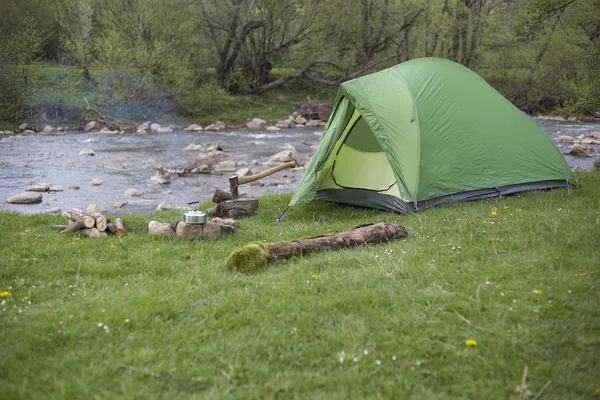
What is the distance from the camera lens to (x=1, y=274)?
16.3 feet

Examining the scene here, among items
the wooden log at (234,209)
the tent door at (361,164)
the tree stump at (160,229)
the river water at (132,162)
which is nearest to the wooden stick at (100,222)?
the tree stump at (160,229)

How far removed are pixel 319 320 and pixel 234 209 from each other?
14.2 feet

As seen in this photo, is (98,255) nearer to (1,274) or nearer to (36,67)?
(1,274)

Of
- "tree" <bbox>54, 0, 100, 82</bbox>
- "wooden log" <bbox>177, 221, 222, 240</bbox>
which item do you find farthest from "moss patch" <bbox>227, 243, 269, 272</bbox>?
"tree" <bbox>54, 0, 100, 82</bbox>

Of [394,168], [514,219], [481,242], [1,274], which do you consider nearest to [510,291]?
[481,242]

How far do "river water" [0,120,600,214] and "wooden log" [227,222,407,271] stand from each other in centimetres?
543

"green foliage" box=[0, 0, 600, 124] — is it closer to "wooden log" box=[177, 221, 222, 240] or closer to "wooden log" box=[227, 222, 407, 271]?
"wooden log" box=[227, 222, 407, 271]

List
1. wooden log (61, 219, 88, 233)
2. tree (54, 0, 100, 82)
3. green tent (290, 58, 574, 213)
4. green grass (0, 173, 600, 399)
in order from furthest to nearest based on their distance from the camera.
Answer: tree (54, 0, 100, 82) → green tent (290, 58, 574, 213) → wooden log (61, 219, 88, 233) → green grass (0, 173, 600, 399)

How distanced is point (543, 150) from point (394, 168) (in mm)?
2413

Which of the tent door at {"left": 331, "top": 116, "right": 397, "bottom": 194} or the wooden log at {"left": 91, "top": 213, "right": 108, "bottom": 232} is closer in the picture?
the wooden log at {"left": 91, "top": 213, "right": 108, "bottom": 232}

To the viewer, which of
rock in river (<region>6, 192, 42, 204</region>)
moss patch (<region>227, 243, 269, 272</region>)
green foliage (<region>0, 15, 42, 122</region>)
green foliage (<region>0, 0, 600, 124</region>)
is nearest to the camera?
moss patch (<region>227, 243, 269, 272</region>)

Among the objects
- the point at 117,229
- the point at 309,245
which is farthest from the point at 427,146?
the point at 117,229

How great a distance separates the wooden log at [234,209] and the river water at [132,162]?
2.66 meters

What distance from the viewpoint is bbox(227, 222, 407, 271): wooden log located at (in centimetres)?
513
